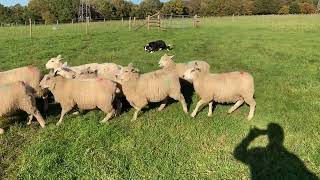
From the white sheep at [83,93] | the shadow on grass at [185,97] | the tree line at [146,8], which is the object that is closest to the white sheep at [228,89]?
the shadow on grass at [185,97]

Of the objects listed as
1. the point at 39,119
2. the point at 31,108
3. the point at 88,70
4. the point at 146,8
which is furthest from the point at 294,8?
the point at 31,108

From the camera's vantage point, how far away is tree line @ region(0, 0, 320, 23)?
9900cm

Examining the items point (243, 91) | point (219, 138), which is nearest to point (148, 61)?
point (243, 91)

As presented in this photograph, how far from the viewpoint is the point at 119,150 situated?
7.57 meters

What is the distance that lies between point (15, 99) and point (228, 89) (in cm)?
487

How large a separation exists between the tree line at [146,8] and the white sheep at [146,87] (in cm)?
9098

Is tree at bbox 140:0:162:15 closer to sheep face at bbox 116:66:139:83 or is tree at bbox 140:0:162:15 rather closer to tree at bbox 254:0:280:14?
tree at bbox 254:0:280:14

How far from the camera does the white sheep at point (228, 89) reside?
9414mm

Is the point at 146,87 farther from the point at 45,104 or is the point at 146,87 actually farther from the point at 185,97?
the point at 45,104

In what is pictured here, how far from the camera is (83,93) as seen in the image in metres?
8.99

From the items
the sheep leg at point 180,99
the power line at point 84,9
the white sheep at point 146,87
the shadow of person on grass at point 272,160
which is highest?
the power line at point 84,9

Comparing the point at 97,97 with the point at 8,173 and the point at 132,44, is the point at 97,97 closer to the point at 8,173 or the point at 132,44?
the point at 8,173

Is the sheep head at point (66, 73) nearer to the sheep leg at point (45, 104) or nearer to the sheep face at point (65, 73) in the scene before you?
the sheep face at point (65, 73)

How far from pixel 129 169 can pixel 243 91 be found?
3862 millimetres
